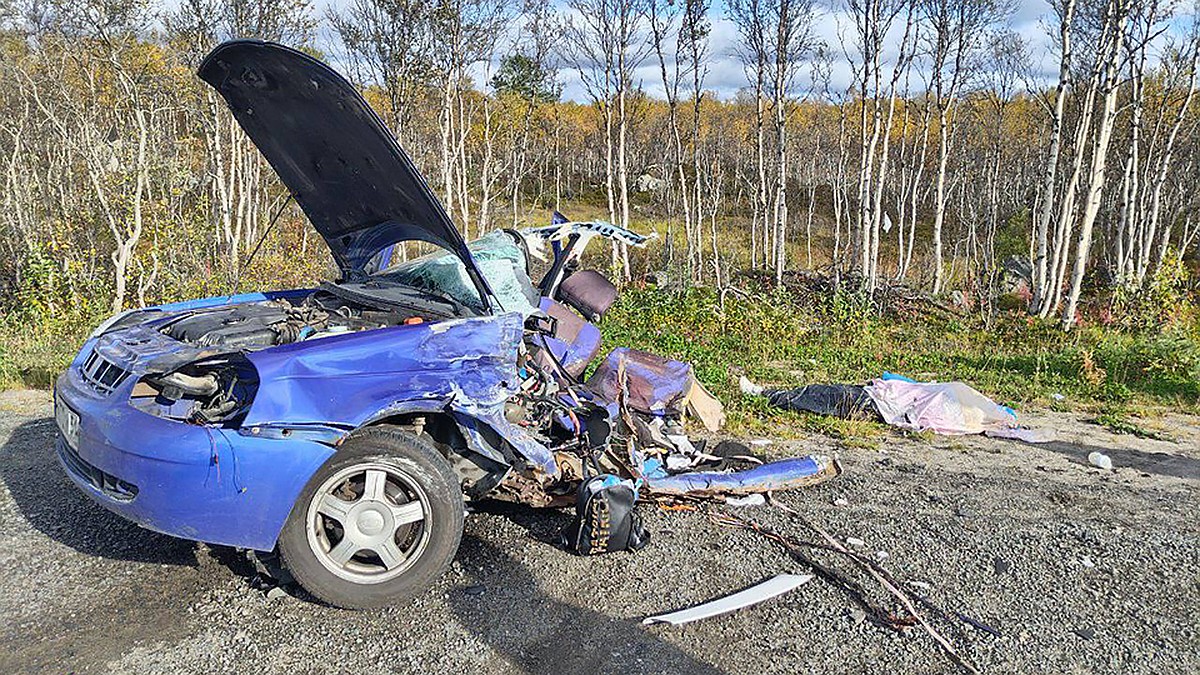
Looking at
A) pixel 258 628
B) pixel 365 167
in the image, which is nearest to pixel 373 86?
pixel 365 167

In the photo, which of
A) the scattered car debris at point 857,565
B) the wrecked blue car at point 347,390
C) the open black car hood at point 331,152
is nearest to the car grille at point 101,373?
the wrecked blue car at point 347,390

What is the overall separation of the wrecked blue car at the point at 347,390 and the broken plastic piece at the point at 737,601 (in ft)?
3.24

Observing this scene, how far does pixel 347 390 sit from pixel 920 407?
5.69 meters

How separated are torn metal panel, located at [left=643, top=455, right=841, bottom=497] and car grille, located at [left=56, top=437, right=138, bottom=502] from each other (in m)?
2.74

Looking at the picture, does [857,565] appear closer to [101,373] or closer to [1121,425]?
[101,373]

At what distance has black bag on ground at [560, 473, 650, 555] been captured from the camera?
3900 millimetres

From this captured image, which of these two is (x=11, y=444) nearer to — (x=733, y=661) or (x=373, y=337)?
(x=373, y=337)

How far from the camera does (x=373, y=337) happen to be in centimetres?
330

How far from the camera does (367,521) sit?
3.32 metres

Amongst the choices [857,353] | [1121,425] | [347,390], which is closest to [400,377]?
[347,390]

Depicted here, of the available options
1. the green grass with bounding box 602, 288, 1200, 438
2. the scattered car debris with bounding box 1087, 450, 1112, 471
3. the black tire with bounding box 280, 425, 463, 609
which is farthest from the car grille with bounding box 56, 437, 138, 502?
the scattered car debris with bounding box 1087, 450, 1112, 471

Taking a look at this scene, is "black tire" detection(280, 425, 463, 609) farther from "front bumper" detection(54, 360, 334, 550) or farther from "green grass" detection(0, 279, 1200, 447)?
"green grass" detection(0, 279, 1200, 447)

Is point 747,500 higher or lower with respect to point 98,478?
lower

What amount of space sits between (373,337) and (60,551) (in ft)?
6.90
